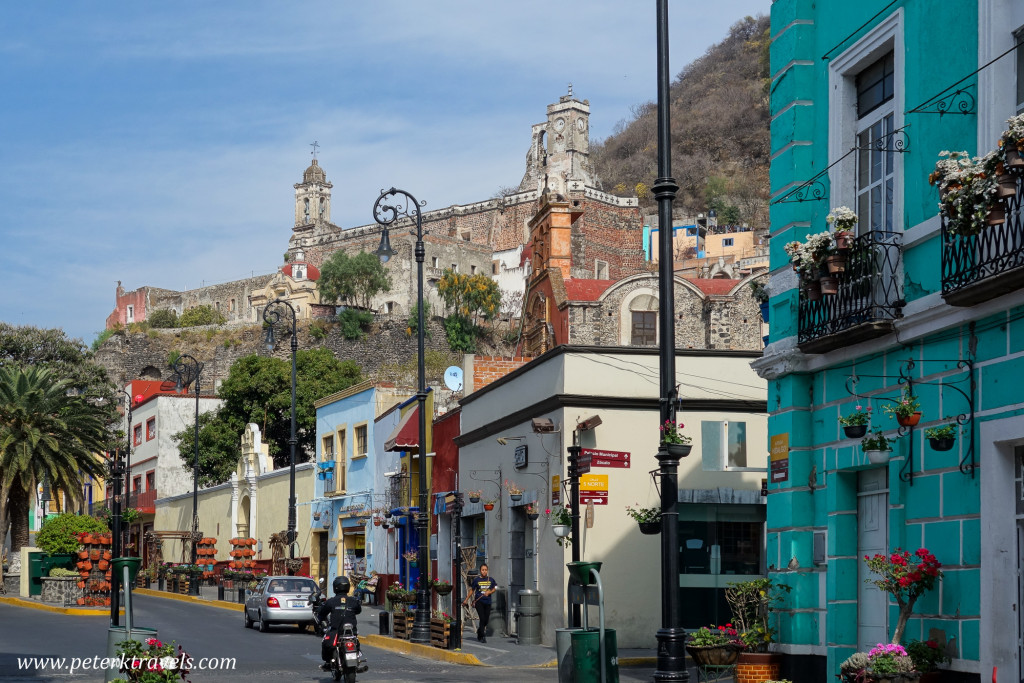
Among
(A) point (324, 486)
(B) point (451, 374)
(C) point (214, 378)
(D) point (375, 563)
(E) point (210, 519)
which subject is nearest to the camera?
(B) point (451, 374)

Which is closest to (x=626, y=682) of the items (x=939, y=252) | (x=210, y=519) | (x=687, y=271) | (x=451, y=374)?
(x=939, y=252)

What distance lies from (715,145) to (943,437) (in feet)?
373

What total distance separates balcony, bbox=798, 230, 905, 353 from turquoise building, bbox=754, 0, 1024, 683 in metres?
0.02

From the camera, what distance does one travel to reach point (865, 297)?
12312 mm

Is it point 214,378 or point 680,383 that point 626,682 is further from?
point 214,378

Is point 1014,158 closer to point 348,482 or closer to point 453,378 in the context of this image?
point 453,378

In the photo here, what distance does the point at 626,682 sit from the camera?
57.1 feet

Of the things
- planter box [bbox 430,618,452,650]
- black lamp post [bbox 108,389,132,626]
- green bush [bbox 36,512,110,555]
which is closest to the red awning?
black lamp post [bbox 108,389,132,626]

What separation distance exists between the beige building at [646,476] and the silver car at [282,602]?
5.95 m

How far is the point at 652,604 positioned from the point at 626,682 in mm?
5706

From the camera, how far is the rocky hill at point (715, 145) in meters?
114

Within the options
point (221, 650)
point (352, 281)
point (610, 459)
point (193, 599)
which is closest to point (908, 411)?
point (610, 459)

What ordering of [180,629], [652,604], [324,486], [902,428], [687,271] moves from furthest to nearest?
[687,271], [324,486], [180,629], [652,604], [902,428]

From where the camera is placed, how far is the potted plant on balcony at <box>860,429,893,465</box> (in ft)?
38.9
